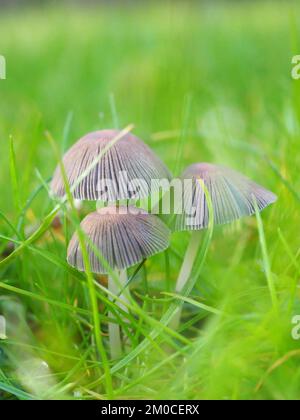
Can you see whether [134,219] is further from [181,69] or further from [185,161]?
[181,69]

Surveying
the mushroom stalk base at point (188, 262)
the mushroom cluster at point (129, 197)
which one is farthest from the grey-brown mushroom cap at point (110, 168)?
the mushroom stalk base at point (188, 262)

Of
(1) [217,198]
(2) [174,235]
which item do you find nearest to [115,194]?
(1) [217,198]

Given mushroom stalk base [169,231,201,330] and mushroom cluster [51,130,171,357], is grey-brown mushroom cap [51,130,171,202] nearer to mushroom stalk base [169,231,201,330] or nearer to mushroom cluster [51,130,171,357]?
mushroom cluster [51,130,171,357]

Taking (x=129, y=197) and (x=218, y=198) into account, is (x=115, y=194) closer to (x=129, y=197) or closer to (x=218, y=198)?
(x=129, y=197)

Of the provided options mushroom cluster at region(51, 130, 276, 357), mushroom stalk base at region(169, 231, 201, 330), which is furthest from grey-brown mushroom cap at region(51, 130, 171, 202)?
mushroom stalk base at region(169, 231, 201, 330)

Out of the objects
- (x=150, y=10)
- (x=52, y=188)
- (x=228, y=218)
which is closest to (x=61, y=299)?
(x=52, y=188)

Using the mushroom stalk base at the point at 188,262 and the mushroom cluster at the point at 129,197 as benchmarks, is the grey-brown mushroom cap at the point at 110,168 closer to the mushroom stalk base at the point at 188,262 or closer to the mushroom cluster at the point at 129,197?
the mushroom cluster at the point at 129,197
